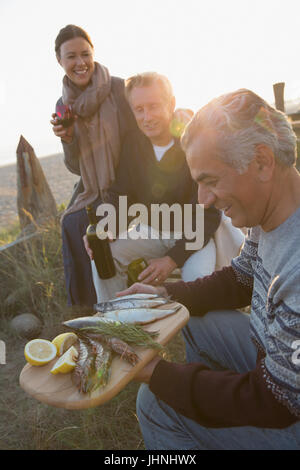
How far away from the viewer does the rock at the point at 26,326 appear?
4.17 meters

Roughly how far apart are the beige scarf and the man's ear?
2.58 meters

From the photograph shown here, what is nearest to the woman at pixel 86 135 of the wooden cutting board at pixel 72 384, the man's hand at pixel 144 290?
the man's hand at pixel 144 290

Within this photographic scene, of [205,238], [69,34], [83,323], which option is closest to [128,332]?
[83,323]

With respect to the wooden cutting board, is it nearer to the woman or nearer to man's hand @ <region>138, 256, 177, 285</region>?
man's hand @ <region>138, 256, 177, 285</region>

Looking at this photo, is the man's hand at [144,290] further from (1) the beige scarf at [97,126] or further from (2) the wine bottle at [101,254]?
(1) the beige scarf at [97,126]

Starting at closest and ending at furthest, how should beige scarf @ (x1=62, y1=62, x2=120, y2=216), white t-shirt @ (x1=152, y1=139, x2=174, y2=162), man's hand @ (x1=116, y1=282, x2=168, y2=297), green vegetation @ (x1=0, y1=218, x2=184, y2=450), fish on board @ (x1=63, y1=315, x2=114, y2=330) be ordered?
fish on board @ (x1=63, y1=315, x2=114, y2=330) < man's hand @ (x1=116, y1=282, x2=168, y2=297) < green vegetation @ (x1=0, y1=218, x2=184, y2=450) < white t-shirt @ (x1=152, y1=139, x2=174, y2=162) < beige scarf @ (x1=62, y1=62, x2=120, y2=216)

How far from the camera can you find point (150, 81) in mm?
2984

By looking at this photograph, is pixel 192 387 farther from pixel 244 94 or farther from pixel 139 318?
pixel 244 94

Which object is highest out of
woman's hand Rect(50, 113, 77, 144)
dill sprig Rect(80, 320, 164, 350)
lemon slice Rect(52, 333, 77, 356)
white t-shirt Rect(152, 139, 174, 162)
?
woman's hand Rect(50, 113, 77, 144)

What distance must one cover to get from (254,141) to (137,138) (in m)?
2.31

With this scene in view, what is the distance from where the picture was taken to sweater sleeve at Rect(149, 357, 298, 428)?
1371mm

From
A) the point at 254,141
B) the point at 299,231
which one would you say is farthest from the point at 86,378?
the point at 254,141

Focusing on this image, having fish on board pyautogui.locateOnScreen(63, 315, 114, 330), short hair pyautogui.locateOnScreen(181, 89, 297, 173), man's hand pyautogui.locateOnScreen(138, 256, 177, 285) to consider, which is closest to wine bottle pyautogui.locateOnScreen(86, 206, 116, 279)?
man's hand pyautogui.locateOnScreen(138, 256, 177, 285)

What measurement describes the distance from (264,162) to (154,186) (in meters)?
2.07
